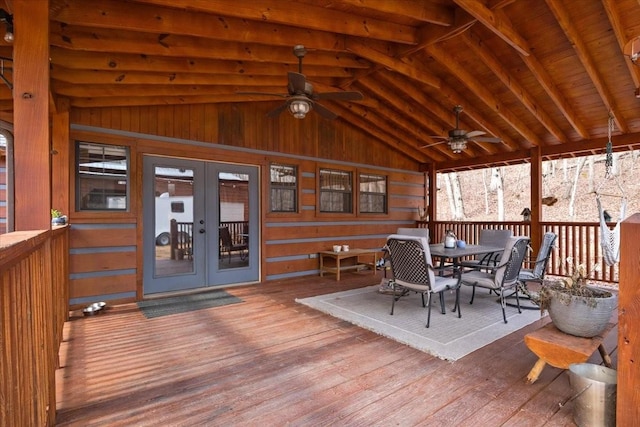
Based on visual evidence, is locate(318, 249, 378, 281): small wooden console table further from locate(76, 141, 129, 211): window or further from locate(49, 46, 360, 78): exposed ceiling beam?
locate(76, 141, 129, 211): window

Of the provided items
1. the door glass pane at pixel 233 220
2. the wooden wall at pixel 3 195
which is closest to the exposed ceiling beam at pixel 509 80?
the door glass pane at pixel 233 220

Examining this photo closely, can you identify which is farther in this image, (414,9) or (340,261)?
(340,261)

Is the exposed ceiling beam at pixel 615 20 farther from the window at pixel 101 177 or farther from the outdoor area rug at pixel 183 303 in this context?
the window at pixel 101 177

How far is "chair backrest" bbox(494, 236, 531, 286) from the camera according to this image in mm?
3531

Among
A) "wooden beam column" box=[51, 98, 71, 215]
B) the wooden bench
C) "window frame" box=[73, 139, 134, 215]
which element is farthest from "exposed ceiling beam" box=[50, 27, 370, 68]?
the wooden bench

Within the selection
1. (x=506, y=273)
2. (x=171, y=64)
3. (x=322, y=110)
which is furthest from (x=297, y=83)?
(x=506, y=273)

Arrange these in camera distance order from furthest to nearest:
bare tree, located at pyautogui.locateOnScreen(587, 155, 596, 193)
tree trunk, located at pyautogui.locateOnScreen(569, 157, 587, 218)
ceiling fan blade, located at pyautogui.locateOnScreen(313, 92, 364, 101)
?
1. tree trunk, located at pyautogui.locateOnScreen(569, 157, 587, 218)
2. bare tree, located at pyautogui.locateOnScreen(587, 155, 596, 193)
3. ceiling fan blade, located at pyautogui.locateOnScreen(313, 92, 364, 101)

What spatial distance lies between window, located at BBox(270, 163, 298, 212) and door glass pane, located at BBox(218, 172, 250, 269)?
1.82 ft

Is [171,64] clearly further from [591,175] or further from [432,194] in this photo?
[591,175]

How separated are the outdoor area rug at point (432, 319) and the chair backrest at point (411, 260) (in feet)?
1.51

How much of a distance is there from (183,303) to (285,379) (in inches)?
105

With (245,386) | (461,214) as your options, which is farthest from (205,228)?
(461,214)

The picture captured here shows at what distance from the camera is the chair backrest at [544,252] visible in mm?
4070

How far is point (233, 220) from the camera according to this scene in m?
5.59
